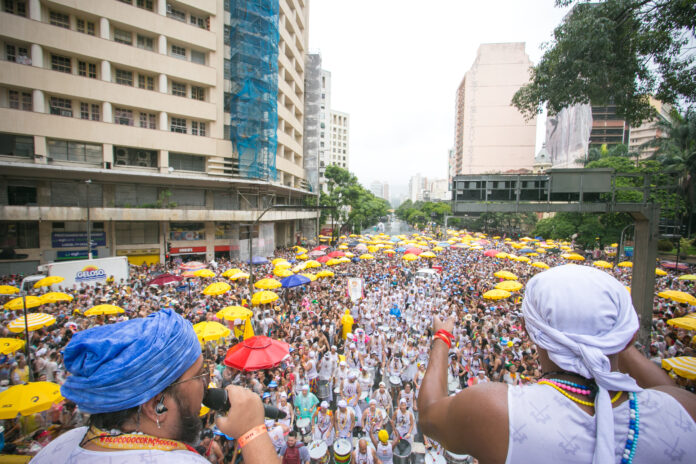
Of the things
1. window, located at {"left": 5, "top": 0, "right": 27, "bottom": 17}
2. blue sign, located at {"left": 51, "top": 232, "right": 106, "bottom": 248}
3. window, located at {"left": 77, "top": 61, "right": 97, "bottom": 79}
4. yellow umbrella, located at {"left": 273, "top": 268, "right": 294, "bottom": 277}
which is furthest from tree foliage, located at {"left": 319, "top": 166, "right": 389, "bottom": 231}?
window, located at {"left": 5, "top": 0, "right": 27, "bottom": 17}

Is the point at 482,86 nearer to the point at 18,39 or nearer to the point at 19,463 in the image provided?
the point at 18,39

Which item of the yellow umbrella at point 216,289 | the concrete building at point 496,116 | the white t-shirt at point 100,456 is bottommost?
the yellow umbrella at point 216,289

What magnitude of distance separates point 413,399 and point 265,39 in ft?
98.7

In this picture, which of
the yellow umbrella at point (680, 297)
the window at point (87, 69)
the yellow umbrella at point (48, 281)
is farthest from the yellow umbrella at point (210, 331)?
the window at point (87, 69)

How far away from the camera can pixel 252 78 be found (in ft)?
87.2

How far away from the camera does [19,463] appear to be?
137 inches

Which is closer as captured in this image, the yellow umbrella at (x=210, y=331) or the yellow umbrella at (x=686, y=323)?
the yellow umbrella at (x=210, y=331)

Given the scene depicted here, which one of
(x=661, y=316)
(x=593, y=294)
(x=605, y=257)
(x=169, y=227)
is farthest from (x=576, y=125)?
(x=593, y=294)

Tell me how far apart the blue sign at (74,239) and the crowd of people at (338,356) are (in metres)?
3.95

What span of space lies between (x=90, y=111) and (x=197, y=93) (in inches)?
305

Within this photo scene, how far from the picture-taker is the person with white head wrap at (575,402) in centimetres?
114

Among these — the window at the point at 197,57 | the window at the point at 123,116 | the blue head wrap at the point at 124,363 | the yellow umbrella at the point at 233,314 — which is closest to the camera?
the blue head wrap at the point at 124,363

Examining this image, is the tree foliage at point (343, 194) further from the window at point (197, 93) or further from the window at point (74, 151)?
the window at point (74, 151)

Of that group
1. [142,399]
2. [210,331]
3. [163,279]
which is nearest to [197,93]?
[163,279]
